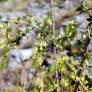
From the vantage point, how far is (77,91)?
9.82ft

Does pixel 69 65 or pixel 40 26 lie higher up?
pixel 40 26

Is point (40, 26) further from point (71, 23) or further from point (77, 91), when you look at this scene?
point (77, 91)

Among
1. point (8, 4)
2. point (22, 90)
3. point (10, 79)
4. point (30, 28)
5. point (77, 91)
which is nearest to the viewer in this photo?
point (30, 28)

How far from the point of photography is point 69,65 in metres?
2.86

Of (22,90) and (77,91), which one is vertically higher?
(77,91)

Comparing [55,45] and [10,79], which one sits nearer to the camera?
[55,45]

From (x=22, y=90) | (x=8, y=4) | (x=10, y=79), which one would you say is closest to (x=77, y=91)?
(x=22, y=90)

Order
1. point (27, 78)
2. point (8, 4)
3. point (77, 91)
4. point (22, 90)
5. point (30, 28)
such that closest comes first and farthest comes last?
point (30, 28)
point (77, 91)
point (22, 90)
point (27, 78)
point (8, 4)

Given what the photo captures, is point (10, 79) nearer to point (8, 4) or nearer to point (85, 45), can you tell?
point (85, 45)

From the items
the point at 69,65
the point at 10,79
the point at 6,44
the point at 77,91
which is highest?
the point at 6,44

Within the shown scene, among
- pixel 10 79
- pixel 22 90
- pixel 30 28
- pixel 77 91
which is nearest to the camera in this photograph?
pixel 30 28

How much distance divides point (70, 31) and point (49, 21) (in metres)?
0.16

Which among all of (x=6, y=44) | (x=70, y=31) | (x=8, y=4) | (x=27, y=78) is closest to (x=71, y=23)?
(x=70, y=31)

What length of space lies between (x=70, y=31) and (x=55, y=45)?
14cm
